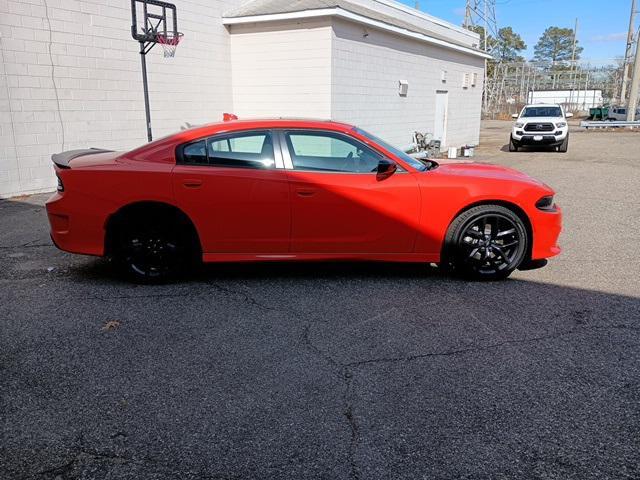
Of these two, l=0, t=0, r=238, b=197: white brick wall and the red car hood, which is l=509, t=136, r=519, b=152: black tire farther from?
the red car hood

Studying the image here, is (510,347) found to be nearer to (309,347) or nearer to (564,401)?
(564,401)

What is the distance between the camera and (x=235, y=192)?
4.90m

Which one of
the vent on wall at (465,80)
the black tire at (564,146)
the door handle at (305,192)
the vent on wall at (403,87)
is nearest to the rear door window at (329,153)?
the door handle at (305,192)

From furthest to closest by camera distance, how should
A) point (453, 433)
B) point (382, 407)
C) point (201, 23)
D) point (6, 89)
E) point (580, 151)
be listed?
1. point (580, 151)
2. point (201, 23)
3. point (6, 89)
4. point (382, 407)
5. point (453, 433)

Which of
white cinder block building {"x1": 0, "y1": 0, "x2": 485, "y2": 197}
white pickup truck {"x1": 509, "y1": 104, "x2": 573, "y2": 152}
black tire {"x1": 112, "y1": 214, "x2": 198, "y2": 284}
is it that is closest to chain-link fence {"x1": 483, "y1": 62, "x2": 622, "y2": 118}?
white pickup truck {"x1": 509, "y1": 104, "x2": 573, "y2": 152}

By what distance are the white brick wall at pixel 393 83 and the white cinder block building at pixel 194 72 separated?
0.05 meters

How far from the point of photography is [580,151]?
64.5 ft

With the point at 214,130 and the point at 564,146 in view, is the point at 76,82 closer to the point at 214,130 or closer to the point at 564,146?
the point at 214,130

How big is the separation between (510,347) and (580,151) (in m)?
18.4

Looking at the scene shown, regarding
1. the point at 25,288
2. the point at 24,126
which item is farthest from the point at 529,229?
the point at 24,126

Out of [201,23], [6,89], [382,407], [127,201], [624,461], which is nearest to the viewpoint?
[624,461]

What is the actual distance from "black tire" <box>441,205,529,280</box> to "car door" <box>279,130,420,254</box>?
0.42 metres

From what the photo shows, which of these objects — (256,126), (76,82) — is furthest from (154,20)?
(256,126)

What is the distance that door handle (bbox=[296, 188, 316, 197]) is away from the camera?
490 cm
